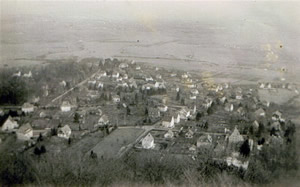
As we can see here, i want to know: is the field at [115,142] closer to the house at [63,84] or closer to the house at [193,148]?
the house at [193,148]

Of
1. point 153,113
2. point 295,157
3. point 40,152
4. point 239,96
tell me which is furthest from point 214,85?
point 40,152

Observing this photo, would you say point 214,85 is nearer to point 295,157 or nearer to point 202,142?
point 202,142

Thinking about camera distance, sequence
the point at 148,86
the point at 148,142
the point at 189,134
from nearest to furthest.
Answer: the point at 148,142, the point at 189,134, the point at 148,86

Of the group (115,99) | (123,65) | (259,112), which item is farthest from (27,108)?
(259,112)

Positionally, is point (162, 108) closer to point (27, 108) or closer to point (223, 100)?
point (223, 100)

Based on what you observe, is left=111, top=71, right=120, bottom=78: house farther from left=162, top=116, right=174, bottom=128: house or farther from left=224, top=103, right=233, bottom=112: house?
left=224, top=103, right=233, bottom=112: house

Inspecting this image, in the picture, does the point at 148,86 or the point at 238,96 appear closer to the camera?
the point at 238,96
